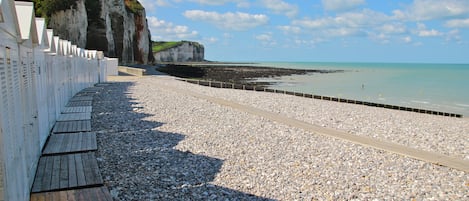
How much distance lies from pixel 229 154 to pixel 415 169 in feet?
10.7

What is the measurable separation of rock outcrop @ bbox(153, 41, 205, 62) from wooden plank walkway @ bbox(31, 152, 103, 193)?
132 metres

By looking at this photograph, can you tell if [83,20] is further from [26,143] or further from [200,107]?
[26,143]

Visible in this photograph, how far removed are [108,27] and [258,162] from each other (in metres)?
48.5

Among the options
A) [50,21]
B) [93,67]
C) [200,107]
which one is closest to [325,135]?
[200,107]

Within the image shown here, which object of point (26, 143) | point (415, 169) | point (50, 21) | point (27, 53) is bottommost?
point (415, 169)

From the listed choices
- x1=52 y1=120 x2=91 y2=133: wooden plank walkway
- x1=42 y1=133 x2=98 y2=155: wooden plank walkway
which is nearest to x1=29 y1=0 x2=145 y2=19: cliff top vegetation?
x1=52 y1=120 x2=91 y2=133: wooden plank walkway

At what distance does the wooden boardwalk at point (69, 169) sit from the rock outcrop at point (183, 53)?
130 meters

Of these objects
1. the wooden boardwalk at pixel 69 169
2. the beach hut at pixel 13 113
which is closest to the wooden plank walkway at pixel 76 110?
the wooden boardwalk at pixel 69 169

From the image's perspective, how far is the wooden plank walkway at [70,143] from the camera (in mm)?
5957

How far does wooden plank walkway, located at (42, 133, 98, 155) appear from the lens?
19.5ft

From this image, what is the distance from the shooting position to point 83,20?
4378 cm

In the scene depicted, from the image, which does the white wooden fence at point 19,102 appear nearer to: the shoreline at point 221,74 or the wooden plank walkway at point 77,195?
the wooden plank walkway at point 77,195

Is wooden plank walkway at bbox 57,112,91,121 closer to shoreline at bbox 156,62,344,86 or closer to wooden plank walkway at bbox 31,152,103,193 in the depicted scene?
wooden plank walkway at bbox 31,152,103,193

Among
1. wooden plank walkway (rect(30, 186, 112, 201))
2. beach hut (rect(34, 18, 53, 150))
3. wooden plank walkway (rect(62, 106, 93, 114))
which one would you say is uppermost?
beach hut (rect(34, 18, 53, 150))
